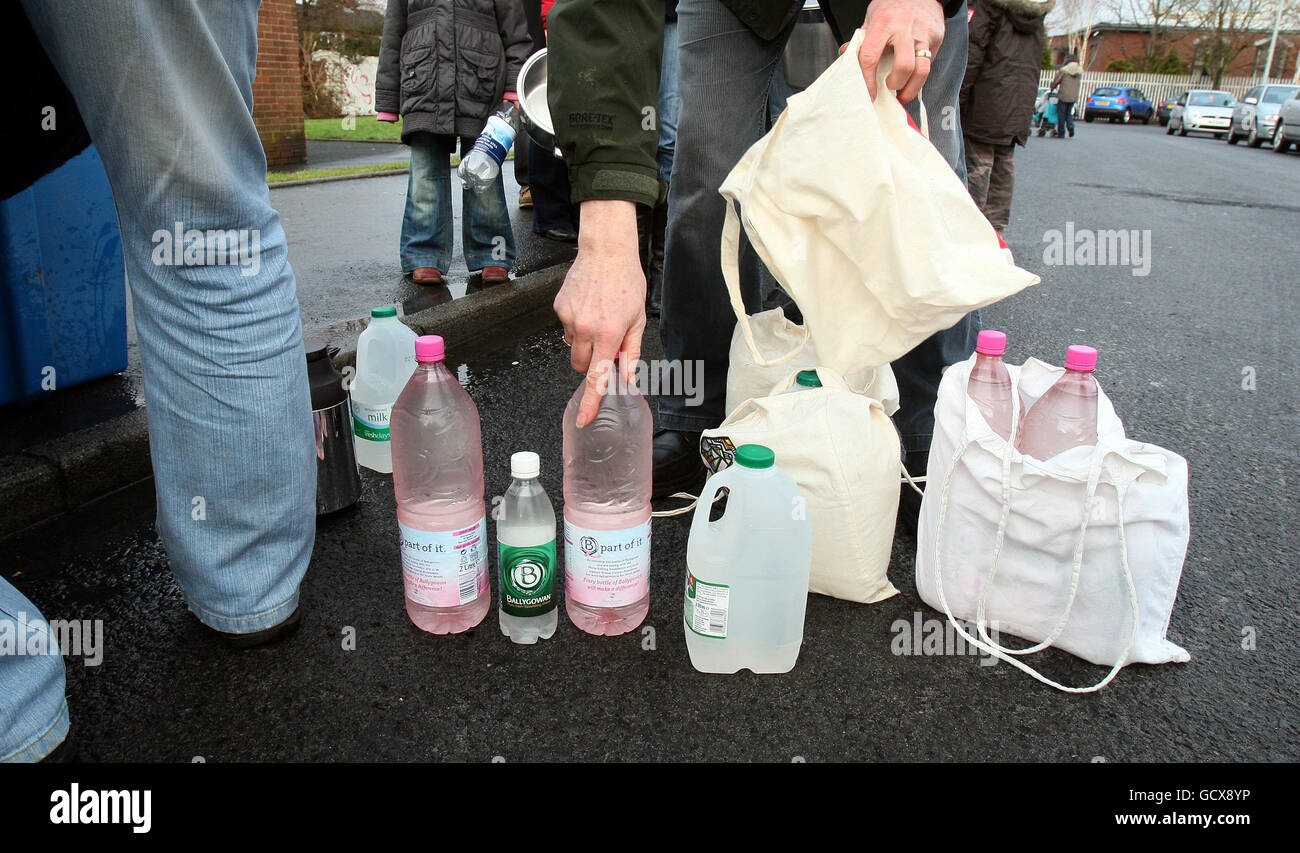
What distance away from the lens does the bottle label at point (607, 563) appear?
1.78m

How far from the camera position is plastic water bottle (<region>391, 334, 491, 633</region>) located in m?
1.79

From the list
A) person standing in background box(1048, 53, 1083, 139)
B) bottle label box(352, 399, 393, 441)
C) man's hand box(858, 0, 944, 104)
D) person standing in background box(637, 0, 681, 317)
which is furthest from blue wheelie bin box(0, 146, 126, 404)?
person standing in background box(1048, 53, 1083, 139)

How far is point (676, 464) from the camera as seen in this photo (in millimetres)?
2512

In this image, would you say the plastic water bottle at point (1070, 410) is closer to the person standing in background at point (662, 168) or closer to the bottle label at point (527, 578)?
the bottle label at point (527, 578)

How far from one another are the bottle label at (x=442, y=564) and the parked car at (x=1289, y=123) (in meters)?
25.7

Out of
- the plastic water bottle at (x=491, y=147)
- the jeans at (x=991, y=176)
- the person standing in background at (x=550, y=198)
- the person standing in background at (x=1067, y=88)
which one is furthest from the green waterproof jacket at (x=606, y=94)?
the person standing in background at (x=1067, y=88)

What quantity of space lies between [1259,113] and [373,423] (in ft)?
92.9

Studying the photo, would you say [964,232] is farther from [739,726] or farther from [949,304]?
[739,726]

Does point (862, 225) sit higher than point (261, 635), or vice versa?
point (862, 225)

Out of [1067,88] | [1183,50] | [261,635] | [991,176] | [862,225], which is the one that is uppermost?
[1183,50]

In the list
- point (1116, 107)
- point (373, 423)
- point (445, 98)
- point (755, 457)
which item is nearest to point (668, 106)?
point (445, 98)

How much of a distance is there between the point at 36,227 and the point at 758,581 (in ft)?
8.03
